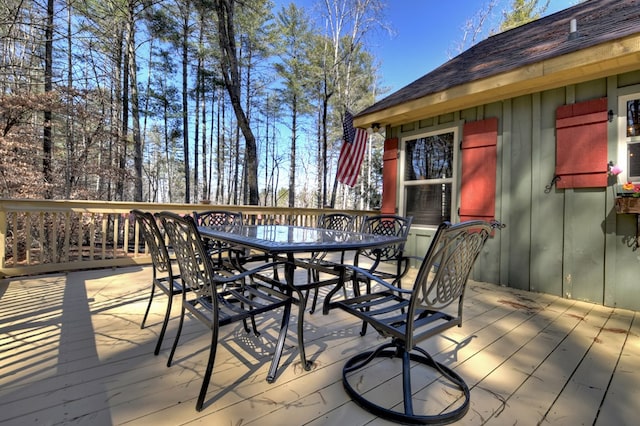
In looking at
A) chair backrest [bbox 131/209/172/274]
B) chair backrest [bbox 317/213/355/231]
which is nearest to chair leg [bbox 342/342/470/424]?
chair backrest [bbox 131/209/172/274]

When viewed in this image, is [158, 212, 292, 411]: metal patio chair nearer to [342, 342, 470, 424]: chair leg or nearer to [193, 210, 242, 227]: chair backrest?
[342, 342, 470, 424]: chair leg

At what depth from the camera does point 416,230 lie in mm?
4480

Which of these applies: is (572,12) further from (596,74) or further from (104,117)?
(104,117)

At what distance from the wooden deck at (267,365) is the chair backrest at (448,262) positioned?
0.53 m

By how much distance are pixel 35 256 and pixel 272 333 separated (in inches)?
302

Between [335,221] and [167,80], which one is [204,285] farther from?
[167,80]

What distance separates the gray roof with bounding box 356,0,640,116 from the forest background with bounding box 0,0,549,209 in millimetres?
2564

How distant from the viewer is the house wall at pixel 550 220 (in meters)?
2.84

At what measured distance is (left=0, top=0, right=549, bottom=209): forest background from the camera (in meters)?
5.85

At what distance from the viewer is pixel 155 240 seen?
195 cm

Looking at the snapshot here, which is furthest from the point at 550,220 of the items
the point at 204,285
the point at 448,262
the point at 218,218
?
the point at 218,218

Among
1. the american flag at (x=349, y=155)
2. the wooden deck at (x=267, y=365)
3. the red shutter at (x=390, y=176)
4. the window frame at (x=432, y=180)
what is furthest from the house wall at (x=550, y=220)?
the american flag at (x=349, y=155)

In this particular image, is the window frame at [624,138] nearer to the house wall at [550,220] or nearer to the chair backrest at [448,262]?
the house wall at [550,220]

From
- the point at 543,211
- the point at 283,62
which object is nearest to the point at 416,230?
the point at 543,211
